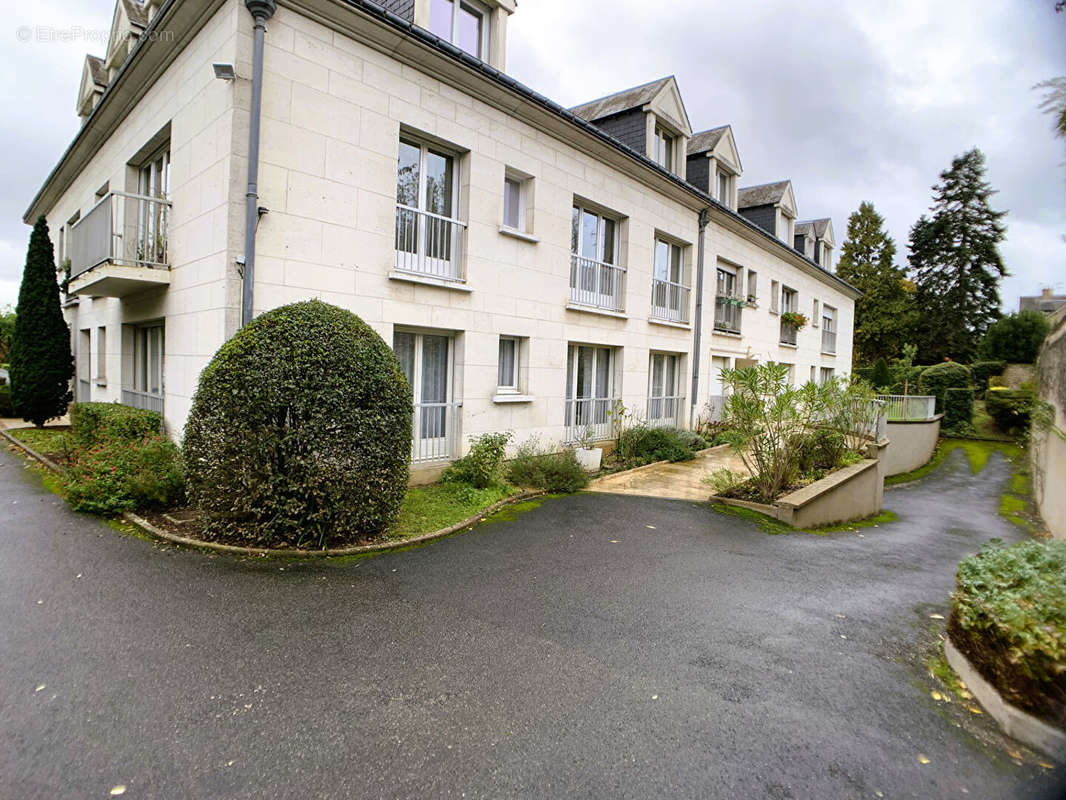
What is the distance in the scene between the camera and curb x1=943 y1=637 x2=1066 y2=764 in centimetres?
264

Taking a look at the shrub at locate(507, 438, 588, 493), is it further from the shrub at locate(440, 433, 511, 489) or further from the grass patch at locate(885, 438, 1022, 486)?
the grass patch at locate(885, 438, 1022, 486)

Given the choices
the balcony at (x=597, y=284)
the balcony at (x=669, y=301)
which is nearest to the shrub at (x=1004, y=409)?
the balcony at (x=669, y=301)

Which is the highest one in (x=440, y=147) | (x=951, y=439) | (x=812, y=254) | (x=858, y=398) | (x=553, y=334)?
(x=812, y=254)

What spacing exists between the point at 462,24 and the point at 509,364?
19.8ft

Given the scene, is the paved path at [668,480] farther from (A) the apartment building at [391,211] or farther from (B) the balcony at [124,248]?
(B) the balcony at [124,248]

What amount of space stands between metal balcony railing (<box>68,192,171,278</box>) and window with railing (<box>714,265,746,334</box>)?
13.5 m

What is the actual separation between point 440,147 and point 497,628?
7491 mm

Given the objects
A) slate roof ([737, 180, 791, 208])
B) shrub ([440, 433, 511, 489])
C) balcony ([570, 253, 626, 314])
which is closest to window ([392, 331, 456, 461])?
shrub ([440, 433, 511, 489])

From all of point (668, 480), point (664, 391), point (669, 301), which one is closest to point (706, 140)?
point (669, 301)

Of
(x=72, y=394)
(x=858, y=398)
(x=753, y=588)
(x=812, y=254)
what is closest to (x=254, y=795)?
(x=753, y=588)

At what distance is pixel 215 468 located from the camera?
5.09 metres

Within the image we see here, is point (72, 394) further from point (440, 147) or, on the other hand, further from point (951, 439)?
point (951, 439)

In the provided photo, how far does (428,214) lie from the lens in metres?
8.40

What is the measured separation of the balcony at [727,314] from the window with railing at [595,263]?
16.7 ft
